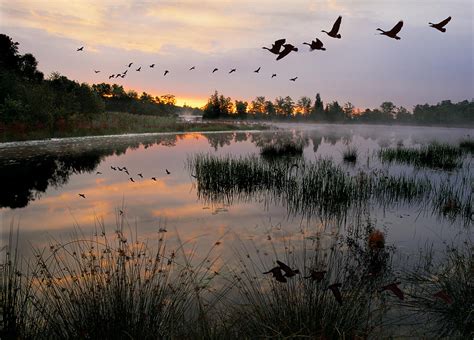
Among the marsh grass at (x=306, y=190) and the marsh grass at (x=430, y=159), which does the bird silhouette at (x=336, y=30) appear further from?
the marsh grass at (x=430, y=159)

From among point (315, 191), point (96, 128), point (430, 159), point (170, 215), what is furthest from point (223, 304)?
point (96, 128)

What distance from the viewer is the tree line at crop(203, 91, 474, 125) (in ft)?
359

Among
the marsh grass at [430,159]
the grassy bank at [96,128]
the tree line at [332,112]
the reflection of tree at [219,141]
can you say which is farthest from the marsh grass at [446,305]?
the tree line at [332,112]

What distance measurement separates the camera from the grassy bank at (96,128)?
31.0 metres

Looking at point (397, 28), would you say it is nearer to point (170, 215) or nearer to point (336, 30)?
point (336, 30)

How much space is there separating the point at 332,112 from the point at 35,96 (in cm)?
12420

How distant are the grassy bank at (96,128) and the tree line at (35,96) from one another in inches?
16.1

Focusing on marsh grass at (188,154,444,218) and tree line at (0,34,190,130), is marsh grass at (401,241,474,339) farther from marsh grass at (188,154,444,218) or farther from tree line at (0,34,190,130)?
tree line at (0,34,190,130)

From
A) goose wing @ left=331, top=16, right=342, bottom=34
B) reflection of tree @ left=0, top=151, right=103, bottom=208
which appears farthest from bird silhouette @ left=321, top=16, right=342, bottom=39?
reflection of tree @ left=0, top=151, right=103, bottom=208

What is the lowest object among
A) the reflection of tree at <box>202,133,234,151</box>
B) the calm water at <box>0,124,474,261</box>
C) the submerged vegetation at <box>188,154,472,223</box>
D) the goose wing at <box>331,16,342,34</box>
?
the calm water at <box>0,124,474,261</box>

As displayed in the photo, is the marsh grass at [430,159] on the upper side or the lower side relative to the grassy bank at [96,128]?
lower

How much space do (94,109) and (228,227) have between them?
45282 mm

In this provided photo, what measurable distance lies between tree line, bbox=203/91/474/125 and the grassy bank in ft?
126

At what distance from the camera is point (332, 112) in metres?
143
